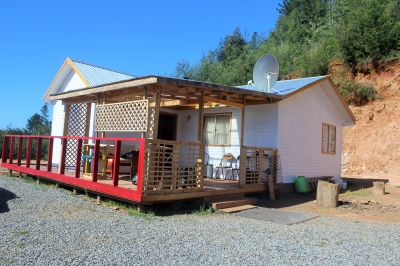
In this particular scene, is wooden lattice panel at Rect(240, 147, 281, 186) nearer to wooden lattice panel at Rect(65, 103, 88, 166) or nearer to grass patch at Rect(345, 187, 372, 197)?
grass patch at Rect(345, 187, 372, 197)

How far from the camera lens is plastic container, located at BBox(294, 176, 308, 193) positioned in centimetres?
1052

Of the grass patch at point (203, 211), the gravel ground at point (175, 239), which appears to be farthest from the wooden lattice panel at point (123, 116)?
the grass patch at point (203, 211)

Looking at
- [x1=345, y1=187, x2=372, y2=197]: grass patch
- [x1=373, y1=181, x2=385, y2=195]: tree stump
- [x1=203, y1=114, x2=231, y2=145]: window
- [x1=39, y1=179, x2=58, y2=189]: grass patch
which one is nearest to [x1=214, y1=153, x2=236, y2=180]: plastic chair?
[x1=203, y1=114, x2=231, y2=145]: window

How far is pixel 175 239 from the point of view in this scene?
16.0ft

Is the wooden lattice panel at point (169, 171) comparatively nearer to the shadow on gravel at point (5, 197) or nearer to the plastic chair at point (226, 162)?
the shadow on gravel at point (5, 197)

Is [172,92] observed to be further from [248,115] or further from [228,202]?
[248,115]

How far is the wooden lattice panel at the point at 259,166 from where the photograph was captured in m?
8.74

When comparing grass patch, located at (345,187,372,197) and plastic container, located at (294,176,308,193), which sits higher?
plastic container, located at (294,176,308,193)

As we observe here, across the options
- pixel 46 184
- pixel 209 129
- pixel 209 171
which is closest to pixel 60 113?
pixel 46 184

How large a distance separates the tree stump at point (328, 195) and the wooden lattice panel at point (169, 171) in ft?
11.7

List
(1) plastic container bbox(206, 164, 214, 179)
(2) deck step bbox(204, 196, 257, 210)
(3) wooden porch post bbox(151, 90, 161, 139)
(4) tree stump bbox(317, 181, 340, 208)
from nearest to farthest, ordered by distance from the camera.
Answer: (3) wooden porch post bbox(151, 90, 161, 139), (2) deck step bbox(204, 196, 257, 210), (4) tree stump bbox(317, 181, 340, 208), (1) plastic container bbox(206, 164, 214, 179)

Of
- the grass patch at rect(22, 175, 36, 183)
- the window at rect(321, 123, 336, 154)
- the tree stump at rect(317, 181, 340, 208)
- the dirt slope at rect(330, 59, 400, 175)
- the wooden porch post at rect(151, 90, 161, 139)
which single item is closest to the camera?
the wooden porch post at rect(151, 90, 161, 139)

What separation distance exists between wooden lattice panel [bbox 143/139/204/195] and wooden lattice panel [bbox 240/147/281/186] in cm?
173

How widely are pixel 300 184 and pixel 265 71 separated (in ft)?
12.2
